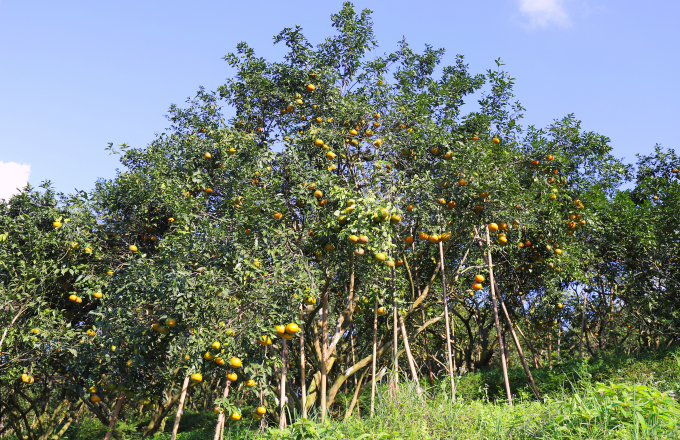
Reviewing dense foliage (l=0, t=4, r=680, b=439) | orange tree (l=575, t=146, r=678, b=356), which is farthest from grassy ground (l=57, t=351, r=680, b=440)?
orange tree (l=575, t=146, r=678, b=356)

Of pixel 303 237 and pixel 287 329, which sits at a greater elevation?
pixel 303 237

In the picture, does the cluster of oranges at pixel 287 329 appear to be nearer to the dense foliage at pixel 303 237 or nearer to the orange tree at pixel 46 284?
the dense foliage at pixel 303 237

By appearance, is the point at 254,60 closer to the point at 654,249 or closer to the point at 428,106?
the point at 428,106

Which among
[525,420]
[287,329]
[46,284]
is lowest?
[525,420]

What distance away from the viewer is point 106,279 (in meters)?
7.20

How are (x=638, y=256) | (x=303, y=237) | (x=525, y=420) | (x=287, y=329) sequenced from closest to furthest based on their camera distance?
(x=525, y=420), (x=287, y=329), (x=303, y=237), (x=638, y=256)

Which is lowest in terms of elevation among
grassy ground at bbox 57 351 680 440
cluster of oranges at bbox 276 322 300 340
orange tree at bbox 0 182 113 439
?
grassy ground at bbox 57 351 680 440

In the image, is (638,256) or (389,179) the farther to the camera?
(638,256)

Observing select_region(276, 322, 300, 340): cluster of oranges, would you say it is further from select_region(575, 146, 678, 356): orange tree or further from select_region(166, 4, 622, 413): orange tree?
select_region(575, 146, 678, 356): orange tree

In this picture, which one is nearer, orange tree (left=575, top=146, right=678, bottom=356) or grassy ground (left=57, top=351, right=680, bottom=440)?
grassy ground (left=57, top=351, right=680, bottom=440)

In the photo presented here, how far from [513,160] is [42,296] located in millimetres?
8413

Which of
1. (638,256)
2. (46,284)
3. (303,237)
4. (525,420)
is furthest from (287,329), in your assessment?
(638,256)

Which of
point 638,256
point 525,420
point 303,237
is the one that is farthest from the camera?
point 638,256

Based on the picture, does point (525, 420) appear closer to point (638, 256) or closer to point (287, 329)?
point (287, 329)
